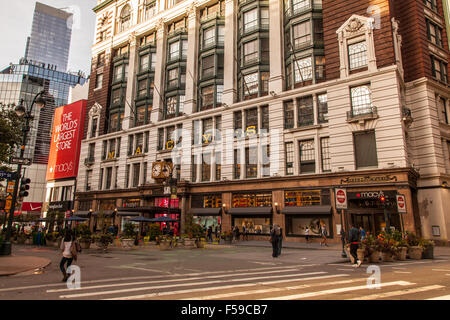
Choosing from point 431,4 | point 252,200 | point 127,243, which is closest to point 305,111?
point 252,200

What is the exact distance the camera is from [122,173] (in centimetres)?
4766

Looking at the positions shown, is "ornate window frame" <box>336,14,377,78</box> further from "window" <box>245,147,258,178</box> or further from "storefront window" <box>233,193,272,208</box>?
"storefront window" <box>233,193,272,208</box>

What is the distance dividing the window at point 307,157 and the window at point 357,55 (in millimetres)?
8781

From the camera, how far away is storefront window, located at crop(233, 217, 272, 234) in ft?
110

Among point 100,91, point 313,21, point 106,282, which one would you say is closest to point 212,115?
point 313,21

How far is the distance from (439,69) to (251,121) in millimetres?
20914

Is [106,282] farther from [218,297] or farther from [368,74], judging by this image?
[368,74]

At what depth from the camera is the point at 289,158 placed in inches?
1314

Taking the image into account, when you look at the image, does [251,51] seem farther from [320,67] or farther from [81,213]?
[81,213]

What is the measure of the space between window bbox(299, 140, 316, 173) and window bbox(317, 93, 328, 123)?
8.55ft

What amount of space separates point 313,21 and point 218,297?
114ft

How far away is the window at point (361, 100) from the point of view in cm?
2933

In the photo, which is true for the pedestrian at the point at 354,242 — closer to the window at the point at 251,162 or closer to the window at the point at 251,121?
the window at the point at 251,162

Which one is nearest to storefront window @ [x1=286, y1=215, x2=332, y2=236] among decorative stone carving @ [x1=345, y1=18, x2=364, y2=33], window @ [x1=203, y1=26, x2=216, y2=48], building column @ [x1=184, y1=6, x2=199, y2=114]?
decorative stone carving @ [x1=345, y1=18, x2=364, y2=33]
